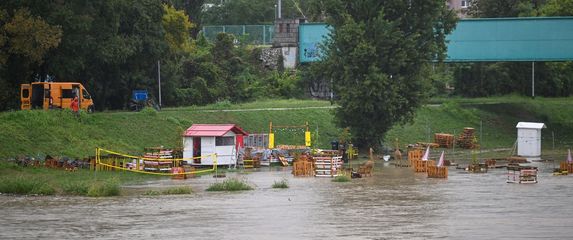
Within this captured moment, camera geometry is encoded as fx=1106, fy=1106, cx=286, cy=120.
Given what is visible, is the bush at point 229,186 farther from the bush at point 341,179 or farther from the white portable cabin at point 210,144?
the white portable cabin at point 210,144

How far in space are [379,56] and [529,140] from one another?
10827mm

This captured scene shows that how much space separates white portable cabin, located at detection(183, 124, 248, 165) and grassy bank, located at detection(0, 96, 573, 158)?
12.2 feet

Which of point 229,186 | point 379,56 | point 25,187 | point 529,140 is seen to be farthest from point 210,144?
point 529,140

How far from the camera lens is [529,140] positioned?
69688 millimetres

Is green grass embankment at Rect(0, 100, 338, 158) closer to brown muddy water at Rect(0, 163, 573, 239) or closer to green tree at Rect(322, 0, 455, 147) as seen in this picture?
green tree at Rect(322, 0, 455, 147)

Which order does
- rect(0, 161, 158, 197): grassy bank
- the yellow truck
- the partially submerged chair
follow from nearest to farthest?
rect(0, 161, 158, 197): grassy bank, the partially submerged chair, the yellow truck

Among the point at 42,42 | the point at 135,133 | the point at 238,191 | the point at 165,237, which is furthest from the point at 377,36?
the point at 165,237

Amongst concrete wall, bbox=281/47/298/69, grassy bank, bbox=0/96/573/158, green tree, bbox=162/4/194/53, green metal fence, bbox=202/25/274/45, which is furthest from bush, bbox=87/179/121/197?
green metal fence, bbox=202/25/274/45

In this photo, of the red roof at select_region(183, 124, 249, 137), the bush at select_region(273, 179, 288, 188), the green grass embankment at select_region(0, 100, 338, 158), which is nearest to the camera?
the bush at select_region(273, 179, 288, 188)

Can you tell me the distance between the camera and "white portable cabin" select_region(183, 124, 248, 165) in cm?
5919

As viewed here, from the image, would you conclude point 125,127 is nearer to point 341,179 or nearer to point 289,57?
point 341,179

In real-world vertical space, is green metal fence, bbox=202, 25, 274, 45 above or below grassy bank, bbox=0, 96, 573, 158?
above

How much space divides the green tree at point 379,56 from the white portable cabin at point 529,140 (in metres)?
7.00

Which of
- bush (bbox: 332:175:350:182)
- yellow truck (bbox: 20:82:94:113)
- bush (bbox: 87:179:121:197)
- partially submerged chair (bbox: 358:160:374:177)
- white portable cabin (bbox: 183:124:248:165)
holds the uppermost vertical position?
yellow truck (bbox: 20:82:94:113)
